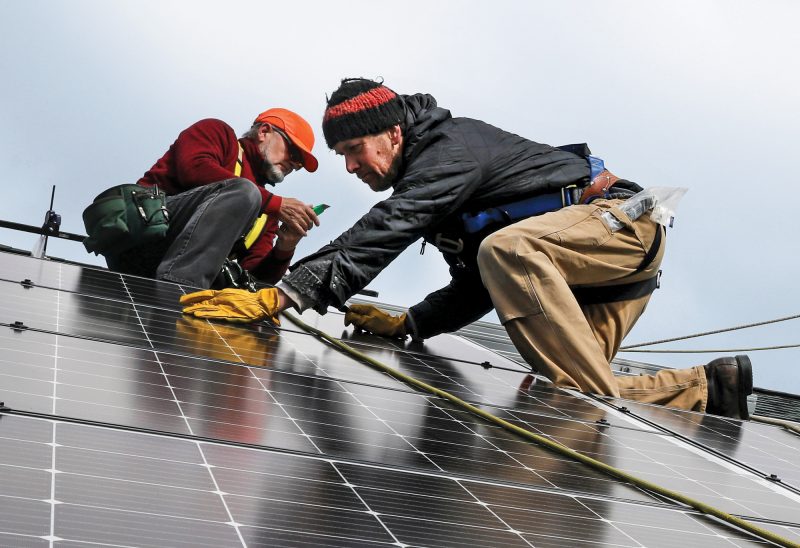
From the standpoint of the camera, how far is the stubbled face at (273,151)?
7.72 metres

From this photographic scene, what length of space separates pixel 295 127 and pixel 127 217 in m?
1.71

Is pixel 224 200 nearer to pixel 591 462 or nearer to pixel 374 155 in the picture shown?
pixel 374 155

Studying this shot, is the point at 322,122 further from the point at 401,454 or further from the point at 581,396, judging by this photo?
the point at 401,454

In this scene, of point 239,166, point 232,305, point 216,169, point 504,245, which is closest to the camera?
point 232,305

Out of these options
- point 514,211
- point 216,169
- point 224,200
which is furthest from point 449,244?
point 216,169

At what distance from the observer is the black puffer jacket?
16.8ft

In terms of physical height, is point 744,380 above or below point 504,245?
below

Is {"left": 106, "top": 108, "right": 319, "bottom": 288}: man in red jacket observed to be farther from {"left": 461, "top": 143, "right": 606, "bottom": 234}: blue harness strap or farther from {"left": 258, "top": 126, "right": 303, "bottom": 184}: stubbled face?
{"left": 461, "top": 143, "right": 606, "bottom": 234}: blue harness strap

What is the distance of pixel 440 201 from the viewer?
5301 mm

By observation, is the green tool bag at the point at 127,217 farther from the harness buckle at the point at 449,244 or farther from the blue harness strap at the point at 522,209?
the blue harness strap at the point at 522,209

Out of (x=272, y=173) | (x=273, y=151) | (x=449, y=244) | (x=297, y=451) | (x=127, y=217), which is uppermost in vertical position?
(x=273, y=151)

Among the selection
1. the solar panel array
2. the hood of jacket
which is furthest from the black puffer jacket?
the solar panel array

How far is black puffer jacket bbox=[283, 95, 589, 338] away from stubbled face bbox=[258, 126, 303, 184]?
6.67 ft

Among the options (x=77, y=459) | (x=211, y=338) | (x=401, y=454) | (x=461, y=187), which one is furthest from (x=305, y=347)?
(x=77, y=459)
